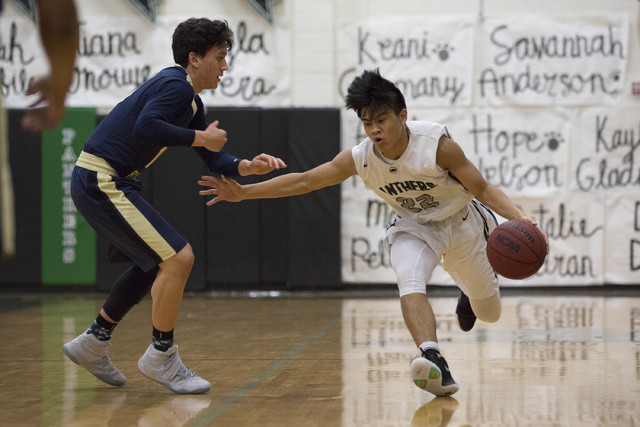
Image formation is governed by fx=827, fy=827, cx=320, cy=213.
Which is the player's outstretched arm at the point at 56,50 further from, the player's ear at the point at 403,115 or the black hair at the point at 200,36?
the player's ear at the point at 403,115

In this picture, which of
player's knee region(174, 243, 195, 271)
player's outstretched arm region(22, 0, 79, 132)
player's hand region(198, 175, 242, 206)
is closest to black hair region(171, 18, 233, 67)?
player's hand region(198, 175, 242, 206)

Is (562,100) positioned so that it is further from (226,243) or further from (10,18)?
(10,18)

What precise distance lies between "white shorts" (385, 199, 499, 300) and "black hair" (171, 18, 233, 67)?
1.30 meters

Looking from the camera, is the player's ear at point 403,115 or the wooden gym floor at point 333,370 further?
the player's ear at point 403,115

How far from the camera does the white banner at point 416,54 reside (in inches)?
379

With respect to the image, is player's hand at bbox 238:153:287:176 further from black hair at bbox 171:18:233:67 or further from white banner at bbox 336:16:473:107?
white banner at bbox 336:16:473:107

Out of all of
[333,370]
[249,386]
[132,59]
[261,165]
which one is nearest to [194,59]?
[261,165]

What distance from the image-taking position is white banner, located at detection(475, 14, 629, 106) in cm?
950

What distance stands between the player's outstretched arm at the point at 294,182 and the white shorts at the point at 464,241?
0.42 metres

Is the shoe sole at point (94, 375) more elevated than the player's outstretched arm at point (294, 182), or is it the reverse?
the player's outstretched arm at point (294, 182)

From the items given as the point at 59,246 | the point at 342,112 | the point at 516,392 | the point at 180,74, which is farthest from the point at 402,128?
the point at 59,246

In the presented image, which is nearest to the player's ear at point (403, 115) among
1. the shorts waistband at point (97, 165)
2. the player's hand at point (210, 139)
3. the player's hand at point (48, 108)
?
the player's hand at point (210, 139)

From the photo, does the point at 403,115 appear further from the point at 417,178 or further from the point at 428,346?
the point at 428,346

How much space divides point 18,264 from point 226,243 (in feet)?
8.23
